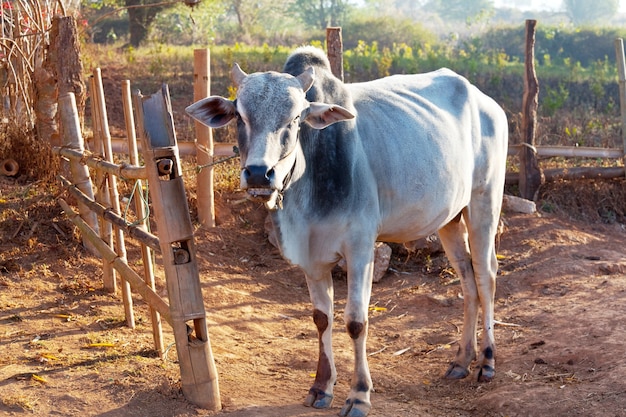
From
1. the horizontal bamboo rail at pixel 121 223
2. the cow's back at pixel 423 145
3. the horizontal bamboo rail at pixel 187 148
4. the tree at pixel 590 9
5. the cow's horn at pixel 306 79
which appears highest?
the cow's horn at pixel 306 79

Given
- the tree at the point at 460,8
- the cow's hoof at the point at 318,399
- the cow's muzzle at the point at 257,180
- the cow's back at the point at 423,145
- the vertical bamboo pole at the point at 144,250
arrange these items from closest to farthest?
1. the cow's muzzle at the point at 257,180
2. the cow's hoof at the point at 318,399
3. the cow's back at the point at 423,145
4. the vertical bamboo pole at the point at 144,250
5. the tree at the point at 460,8

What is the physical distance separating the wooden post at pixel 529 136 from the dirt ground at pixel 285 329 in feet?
1.77

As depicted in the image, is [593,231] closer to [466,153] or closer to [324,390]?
[466,153]

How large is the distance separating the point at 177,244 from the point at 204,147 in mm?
3067

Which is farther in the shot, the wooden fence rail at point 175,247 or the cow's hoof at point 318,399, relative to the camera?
the cow's hoof at point 318,399

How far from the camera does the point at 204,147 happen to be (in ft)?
22.8

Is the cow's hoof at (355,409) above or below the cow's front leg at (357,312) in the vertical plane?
below

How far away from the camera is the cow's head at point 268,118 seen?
11.5 feet

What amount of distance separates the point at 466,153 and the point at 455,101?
0.36 meters

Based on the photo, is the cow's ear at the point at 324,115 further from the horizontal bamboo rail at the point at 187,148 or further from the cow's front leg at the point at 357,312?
the horizontal bamboo rail at the point at 187,148

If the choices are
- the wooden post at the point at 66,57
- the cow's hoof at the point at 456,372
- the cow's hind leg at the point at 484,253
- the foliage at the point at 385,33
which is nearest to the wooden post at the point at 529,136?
the cow's hind leg at the point at 484,253

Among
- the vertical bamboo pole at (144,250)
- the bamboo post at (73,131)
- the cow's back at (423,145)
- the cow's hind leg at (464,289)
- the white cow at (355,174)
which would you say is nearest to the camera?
the white cow at (355,174)

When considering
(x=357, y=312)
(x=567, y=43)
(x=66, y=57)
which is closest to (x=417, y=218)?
(x=357, y=312)

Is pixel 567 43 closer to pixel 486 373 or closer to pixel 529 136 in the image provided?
pixel 529 136
